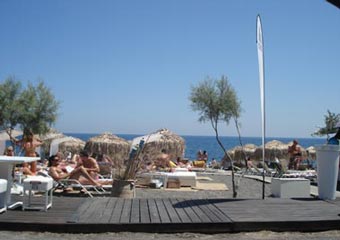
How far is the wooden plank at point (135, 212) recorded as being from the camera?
5992mm

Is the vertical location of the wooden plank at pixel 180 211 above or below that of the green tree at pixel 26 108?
below

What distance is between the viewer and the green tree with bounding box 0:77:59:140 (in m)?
19.9

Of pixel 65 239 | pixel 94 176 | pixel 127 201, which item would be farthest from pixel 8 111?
pixel 65 239

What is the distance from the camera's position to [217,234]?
19.1 feet

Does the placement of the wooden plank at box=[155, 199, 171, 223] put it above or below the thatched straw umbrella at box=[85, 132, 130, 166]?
below

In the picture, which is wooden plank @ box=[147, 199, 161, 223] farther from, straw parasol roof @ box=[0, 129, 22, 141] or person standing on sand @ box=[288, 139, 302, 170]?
person standing on sand @ box=[288, 139, 302, 170]

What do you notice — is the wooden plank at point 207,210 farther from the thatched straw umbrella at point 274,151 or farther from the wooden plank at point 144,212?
the thatched straw umbrella at point 274,151

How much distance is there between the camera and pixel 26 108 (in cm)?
2008

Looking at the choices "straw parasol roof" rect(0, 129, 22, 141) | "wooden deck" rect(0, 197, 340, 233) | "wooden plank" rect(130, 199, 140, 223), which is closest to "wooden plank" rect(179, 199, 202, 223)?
"wooden deck" rect(0, 197, 340, 233)

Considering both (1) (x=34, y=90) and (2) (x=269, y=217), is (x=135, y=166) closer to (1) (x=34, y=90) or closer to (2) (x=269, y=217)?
(2) (x=269, y=217)

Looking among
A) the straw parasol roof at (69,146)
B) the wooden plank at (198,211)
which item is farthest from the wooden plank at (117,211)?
the straw parasol roof at (69,146)

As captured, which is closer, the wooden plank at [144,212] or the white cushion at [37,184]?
the wooden plank at [144,212]

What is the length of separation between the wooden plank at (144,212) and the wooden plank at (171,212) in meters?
0.31

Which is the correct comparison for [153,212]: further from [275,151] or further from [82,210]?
[275,151]
